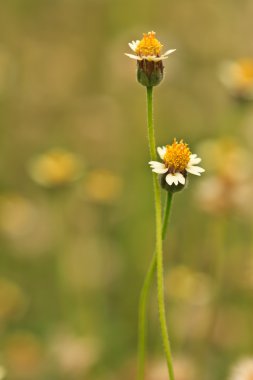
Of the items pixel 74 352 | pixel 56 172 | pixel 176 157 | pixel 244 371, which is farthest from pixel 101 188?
pixel 176 157

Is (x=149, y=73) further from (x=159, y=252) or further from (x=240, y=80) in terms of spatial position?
(x=240, y=80)

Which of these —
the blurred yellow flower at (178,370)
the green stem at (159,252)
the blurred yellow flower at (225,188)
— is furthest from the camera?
the blurred yellow flower at (225,188)

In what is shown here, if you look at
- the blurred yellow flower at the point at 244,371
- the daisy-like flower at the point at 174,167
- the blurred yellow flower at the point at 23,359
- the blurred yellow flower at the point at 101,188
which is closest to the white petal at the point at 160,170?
the daisy-like flower at the point at 174,167

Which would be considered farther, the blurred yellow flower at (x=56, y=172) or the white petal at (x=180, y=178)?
the blurred yellow flower at (x=56, y=172)

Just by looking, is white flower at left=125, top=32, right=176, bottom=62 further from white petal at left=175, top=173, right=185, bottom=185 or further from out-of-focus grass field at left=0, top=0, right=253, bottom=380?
out-of-focus grass field at left=0, top=0, right=253, bottom=380

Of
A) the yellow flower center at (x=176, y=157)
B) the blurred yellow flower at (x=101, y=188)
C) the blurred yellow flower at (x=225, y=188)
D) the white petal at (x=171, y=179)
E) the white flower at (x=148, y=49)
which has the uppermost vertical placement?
the white flower at (x=148, y=49)

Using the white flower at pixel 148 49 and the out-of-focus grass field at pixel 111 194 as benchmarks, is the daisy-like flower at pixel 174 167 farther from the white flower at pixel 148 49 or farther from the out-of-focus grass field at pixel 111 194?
the out-of-focus grass field at pixel 111 194

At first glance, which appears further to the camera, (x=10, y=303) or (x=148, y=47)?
(x=10, y=303)
